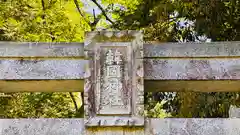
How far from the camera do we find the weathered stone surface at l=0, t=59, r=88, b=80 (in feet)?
12.2

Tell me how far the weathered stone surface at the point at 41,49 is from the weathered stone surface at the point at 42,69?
0.06m

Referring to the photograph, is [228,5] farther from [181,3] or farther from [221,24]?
[181,3]

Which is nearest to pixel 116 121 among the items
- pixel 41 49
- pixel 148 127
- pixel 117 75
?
pixel 148 127

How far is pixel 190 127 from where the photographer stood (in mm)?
3559

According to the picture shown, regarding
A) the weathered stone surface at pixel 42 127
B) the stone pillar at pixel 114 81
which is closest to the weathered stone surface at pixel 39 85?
the stone pillar at pixel 114 81

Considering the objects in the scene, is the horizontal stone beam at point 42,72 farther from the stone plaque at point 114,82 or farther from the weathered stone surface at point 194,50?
the weathered stone surface at point 194,50

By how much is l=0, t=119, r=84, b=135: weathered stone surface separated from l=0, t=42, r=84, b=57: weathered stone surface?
60 centimetres

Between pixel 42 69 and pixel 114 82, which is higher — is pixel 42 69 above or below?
above

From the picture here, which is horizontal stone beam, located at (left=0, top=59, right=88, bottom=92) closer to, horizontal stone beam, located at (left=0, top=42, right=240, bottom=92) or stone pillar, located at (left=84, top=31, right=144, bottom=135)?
horizontal stone beam, located at (left=0, top=42, right=240, bottom=92)

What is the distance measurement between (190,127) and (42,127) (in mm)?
1275

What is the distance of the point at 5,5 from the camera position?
748 centimetres

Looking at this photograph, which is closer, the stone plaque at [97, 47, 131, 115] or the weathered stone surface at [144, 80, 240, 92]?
the stone plaque at [97, 47, 131, 115]

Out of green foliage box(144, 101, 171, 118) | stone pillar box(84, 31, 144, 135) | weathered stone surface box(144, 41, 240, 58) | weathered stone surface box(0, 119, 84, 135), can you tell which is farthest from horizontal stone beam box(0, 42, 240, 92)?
green foliage box(144, 101, 171, 118)

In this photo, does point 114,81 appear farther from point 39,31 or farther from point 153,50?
point 39,31
